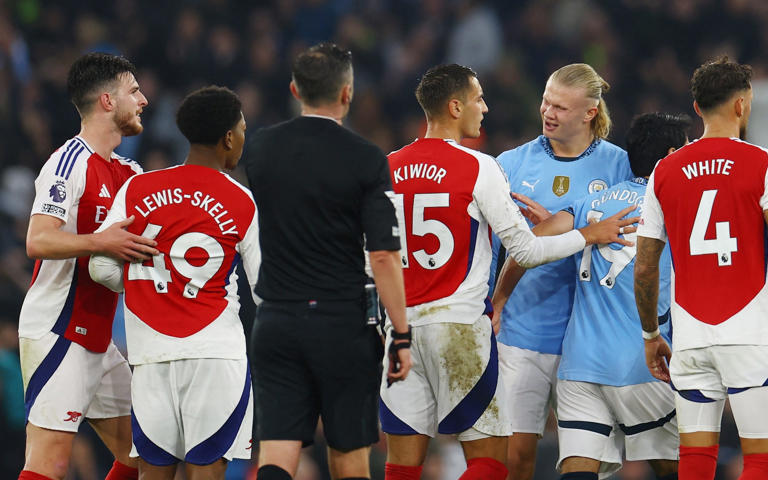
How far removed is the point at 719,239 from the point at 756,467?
1040 mm

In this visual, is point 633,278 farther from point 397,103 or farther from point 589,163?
point 397,103

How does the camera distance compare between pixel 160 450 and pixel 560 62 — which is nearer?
pixel 160 450

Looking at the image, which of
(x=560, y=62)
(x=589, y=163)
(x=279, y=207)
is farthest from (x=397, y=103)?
(x=279, y=207)

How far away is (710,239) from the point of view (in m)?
4.93

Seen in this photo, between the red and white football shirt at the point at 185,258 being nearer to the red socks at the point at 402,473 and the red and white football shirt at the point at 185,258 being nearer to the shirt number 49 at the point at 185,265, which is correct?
the shirt number 49 at the point at 185,265

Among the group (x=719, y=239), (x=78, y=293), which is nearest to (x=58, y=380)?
(x=78, y=293)

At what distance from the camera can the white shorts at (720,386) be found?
190 inches

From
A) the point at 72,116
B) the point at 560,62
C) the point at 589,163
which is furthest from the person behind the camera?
the point at 560,62

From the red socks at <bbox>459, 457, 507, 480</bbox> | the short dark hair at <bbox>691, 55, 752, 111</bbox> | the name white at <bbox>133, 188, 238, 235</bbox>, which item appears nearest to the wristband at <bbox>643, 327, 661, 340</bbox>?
the red socks at <bbox>459, 457, 507, 480</bbox>

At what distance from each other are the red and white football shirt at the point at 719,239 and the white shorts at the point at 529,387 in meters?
1.12

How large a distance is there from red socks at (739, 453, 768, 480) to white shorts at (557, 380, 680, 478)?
2.62ft

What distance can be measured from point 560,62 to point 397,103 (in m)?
2.03

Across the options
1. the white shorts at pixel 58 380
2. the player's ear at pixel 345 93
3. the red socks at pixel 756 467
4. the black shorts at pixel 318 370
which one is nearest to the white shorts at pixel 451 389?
the black shorts at pixel 318 370

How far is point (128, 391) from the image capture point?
5.73 m
